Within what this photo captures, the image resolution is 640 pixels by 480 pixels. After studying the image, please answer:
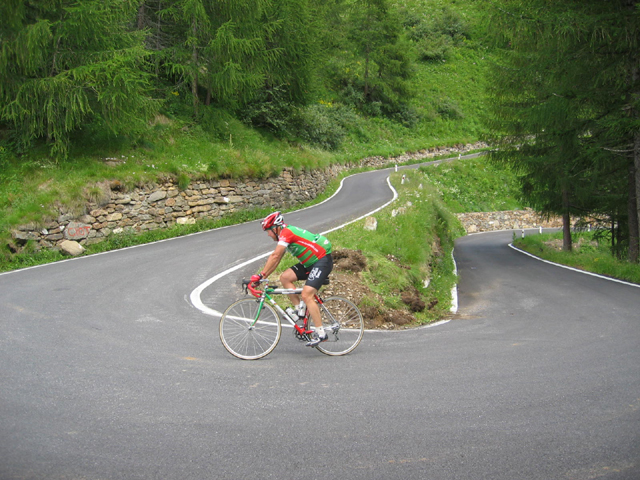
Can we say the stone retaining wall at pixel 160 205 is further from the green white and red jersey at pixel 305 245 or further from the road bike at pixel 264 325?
the green white and red jersey at pixel 305 245

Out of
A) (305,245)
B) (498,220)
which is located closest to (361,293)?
(305,245)

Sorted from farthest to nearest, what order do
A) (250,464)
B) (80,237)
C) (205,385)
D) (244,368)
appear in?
1. (80,237)
2. (244,368)
3. (205,385)
4. (250,464)

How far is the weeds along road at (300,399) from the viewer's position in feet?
12.3

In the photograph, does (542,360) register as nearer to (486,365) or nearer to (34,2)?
(486,365)

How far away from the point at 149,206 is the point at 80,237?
3075mm

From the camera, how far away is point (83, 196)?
15797 mm

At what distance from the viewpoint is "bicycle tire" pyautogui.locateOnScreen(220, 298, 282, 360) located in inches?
251

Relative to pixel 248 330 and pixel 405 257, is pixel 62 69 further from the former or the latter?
pixel 248 330

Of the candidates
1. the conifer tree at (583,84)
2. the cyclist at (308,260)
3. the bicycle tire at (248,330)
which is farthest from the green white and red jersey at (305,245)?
the conifer tree at (583,84)

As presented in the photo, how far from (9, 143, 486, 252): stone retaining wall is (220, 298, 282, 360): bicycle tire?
10315mm

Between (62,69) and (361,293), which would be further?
(62,69)

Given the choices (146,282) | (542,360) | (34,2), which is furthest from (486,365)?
(34,2)

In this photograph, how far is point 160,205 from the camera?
1838 centimetres

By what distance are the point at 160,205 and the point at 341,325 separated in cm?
1326
